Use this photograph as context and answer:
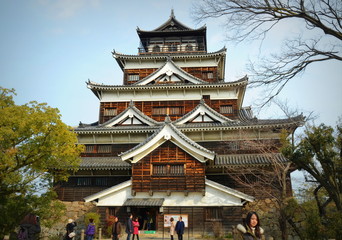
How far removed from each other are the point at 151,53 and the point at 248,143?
14.1 m

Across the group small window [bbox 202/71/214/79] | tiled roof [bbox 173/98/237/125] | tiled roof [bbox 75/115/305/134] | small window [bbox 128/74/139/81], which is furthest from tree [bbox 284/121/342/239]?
small window [bbox 128/74/139/81]

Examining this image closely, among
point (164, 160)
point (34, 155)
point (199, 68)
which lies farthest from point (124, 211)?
point (199, 68)

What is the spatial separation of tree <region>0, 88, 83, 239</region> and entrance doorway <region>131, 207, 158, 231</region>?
19.7ft

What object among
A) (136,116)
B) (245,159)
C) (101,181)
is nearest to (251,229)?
(245,159)

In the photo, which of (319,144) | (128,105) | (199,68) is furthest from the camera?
(199,68)

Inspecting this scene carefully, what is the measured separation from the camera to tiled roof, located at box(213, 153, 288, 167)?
17359 millimetres

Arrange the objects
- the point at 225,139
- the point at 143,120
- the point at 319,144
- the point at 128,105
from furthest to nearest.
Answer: the point at 128,105, the point at 143,120, the point at 225,139, the point at 319,144

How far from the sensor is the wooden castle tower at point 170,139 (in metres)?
16.7

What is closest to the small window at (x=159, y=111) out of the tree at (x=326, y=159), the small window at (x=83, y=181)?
the small window at (x=83, y=181)

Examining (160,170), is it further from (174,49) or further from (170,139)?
(174,49)

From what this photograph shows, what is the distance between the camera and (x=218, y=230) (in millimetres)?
16047

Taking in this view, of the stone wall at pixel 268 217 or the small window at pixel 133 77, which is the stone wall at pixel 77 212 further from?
the small window at pixel 133 77

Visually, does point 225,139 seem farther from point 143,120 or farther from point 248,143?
point 143,120

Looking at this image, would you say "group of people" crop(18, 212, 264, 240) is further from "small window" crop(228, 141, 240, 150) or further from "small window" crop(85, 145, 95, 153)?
"small window" crop(85, 145, 95, 153)
